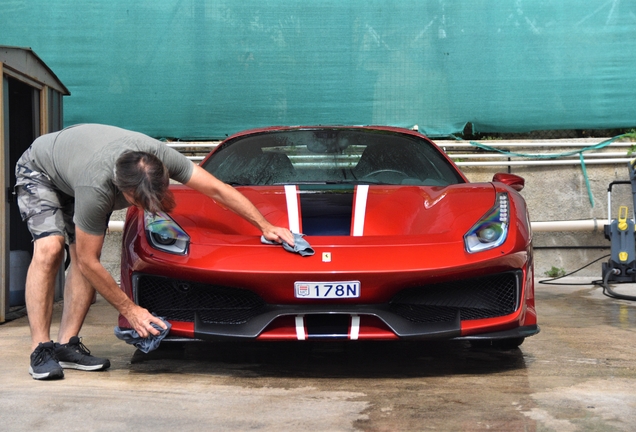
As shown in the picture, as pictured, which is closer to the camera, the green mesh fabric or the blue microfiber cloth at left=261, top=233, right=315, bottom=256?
the blue microfiber cloth at left=261, top=233, right=315, bottom=256

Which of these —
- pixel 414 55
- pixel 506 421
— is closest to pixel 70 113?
pixel 414 55

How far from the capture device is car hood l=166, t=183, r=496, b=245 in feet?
11.5

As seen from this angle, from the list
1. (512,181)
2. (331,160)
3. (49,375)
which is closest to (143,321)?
(49,375)

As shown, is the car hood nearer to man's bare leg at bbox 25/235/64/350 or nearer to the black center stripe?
the black center stripe

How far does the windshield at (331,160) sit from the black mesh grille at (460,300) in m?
0.98

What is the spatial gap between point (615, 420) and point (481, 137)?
5088 mm

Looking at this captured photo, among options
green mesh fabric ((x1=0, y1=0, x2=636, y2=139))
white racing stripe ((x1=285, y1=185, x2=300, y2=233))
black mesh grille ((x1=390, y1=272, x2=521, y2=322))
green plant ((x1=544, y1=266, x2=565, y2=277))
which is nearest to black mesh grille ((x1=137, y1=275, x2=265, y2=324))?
white racing stripe ((x1=285, y1=185, x2=300, y2=233))

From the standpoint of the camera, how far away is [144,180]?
3086 mm

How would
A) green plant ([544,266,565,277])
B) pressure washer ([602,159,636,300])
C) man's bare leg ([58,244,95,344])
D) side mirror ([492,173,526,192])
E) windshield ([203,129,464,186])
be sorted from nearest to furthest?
man's bare leg ([58,244,95,344]) → side mirror ([492,173,526,192]) → windshield ([203,129,464,186]) → pressure washer ([602,159,636,300]) → green plant ([544,266,565,277])

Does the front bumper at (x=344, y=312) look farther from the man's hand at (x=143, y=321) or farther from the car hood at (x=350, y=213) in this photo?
the car hood at (x=350, y=213)

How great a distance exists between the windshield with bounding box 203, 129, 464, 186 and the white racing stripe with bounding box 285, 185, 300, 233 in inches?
14.6

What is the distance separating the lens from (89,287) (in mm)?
3852

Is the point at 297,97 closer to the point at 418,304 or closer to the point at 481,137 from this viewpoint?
the point at 481,137

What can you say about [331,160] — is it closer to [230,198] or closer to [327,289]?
[230,198]
